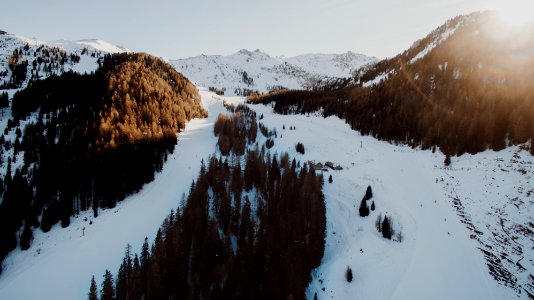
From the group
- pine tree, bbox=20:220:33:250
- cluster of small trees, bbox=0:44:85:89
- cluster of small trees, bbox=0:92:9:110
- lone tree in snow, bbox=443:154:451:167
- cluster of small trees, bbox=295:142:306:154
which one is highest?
cluster of small trees, bbox=0:44:85:89

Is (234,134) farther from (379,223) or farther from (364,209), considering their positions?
(379,223)

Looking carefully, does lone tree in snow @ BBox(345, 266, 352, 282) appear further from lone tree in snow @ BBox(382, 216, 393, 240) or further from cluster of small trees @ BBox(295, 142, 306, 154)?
cluster of small trees @ BBox(295, 142, 306, 154)

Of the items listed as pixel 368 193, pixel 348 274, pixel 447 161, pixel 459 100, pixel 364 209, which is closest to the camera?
pixel 348 274

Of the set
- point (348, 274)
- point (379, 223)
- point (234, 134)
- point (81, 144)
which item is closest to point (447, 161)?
point (379, 223)

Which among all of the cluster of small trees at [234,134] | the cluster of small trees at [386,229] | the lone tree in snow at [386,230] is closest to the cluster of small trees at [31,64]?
the cluster of small trees at [234,134]

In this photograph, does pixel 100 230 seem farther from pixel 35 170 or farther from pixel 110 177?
pixel 35 170

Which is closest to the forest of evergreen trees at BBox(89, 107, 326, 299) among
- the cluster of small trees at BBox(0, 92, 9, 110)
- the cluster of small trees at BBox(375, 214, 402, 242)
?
the cluster of small trees at BBox(375, 214, 402, 242)
